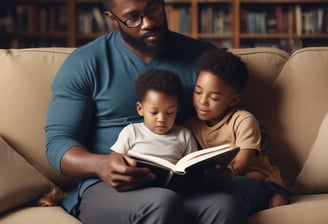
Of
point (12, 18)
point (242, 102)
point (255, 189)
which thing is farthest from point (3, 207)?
point (12, 18)

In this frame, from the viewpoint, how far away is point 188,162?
1.48 m

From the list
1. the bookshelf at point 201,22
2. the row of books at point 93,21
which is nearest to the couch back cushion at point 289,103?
the bookshelf at point 201,22

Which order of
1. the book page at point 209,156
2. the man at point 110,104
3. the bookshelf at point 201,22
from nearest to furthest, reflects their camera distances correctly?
the book page at point 209,156 → the man at point 110,104 → the bookshelf at point 201,22

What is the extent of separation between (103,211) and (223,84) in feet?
1.82

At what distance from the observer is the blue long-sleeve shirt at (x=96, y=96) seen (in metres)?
1.80

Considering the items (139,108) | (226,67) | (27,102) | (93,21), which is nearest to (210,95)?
(226,67)

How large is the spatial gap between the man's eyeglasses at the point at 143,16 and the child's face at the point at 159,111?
27cm

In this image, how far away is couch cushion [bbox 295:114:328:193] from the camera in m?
1.92

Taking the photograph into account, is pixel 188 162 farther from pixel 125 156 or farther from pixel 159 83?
pixel 159 83

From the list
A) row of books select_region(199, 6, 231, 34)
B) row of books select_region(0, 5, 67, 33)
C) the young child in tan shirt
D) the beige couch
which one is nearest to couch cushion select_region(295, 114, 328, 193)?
the beige couch

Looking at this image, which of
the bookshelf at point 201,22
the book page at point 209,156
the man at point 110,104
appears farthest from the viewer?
the bookshelf at point 201,22

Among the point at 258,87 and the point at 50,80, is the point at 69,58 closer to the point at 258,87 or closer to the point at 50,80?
the point at 50,80

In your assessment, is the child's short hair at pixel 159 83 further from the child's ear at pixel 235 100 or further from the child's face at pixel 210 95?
the child's ear at pixel 235 100

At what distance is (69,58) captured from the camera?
191cm
